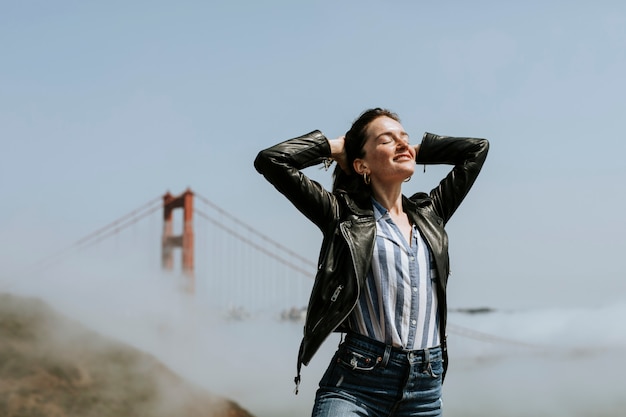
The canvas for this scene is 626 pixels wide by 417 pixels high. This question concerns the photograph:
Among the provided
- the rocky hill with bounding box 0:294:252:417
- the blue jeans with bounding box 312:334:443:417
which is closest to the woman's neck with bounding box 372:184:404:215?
the blue jeans with bounding box 312:334:443:417

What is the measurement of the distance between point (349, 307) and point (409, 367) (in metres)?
0.35

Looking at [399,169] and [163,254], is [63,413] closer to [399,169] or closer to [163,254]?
[163,254]

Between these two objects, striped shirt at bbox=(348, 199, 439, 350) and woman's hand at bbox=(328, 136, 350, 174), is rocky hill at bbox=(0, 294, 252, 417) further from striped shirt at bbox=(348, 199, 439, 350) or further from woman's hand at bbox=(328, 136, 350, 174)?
striped shirt at bbox=(348, 199, 439, 350)

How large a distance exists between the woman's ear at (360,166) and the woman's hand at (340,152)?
0.34 feet

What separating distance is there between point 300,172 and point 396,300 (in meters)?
0.75

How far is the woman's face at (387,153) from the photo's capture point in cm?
383

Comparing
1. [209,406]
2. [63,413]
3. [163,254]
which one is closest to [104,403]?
[63,413]

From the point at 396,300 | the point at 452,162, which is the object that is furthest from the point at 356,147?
the point at 396,300

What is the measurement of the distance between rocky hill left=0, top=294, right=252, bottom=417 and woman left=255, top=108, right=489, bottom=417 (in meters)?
28.5

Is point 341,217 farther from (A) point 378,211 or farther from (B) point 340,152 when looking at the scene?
(B) point 340,152

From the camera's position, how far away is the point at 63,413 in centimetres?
3023

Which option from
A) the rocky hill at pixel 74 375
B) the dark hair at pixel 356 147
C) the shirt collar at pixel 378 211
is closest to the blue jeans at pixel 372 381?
the shirt collar at pixel 378 211

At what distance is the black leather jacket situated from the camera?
3604 mm

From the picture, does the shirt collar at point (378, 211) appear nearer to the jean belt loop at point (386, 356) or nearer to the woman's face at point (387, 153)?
the woman's face at point (387, 153)
